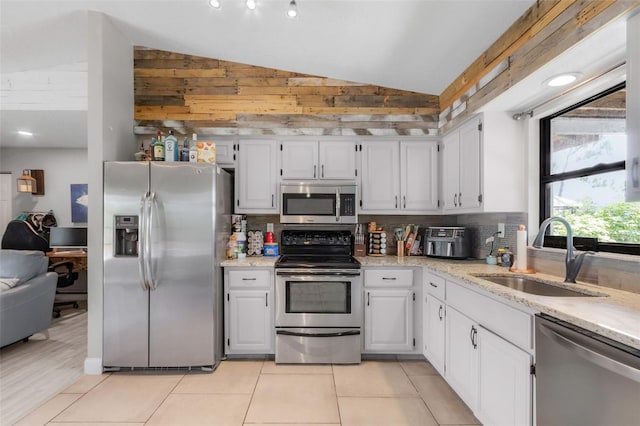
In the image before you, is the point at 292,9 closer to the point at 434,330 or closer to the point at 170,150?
the point at 170,150

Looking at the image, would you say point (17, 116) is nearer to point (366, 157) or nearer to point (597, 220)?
point (366, 157)

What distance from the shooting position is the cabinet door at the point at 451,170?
2.89m

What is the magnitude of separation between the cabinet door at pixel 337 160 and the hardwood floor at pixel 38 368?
9.07 ft

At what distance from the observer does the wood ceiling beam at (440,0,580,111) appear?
1711 millimetres

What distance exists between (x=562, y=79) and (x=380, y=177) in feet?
5.42

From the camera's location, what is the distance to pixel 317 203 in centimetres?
315

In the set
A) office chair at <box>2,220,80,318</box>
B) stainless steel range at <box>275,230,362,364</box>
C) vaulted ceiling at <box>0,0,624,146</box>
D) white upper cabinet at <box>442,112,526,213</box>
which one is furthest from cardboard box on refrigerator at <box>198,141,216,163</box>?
office chair at <box>2,220,80,318</box>

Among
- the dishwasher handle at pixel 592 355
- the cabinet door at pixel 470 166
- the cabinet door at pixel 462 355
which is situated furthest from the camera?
the cabinet door at pixel 470 166

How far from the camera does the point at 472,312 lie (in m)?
1.96

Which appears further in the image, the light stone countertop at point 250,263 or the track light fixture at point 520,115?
the light stone countertop at point 250,263

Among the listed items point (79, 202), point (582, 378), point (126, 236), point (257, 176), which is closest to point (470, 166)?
point (582, 378)

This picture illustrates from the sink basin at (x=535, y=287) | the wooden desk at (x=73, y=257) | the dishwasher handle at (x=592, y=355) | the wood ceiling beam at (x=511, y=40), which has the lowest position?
the wooden desk at (x=73, y=257)

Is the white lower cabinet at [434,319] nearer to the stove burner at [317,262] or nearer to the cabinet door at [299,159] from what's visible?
the stove burner at [317,262]

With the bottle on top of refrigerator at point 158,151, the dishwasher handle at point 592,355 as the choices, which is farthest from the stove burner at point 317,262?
the dishwasher handle at point 592,355
